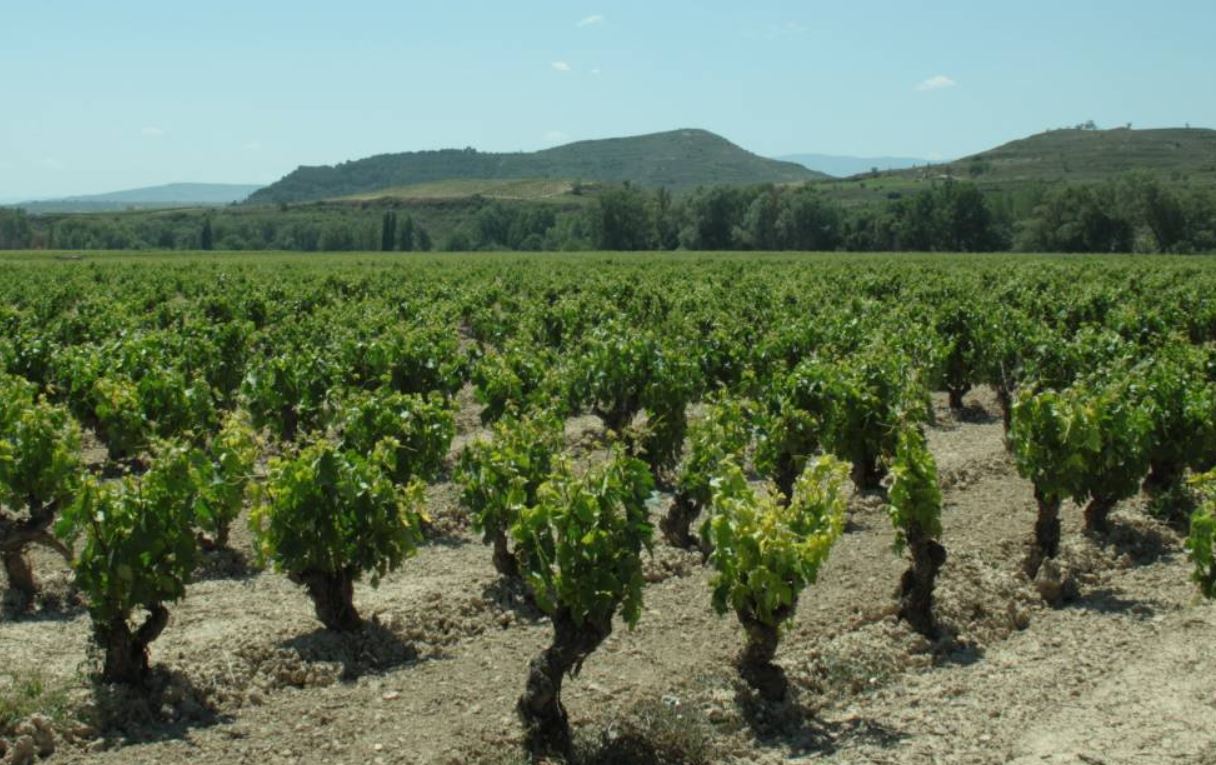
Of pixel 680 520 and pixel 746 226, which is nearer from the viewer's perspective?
pixel 680 520

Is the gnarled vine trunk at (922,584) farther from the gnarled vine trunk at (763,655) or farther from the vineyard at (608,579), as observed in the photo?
the gnarled vine trunk at (763,655)

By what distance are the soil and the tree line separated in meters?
83.1

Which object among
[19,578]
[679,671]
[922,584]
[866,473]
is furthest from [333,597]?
[866,473]

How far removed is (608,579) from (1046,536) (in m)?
5.16

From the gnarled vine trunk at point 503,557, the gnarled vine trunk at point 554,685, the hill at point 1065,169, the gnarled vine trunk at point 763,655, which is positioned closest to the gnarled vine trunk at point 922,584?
the gnarled vine trunk at point 763,655

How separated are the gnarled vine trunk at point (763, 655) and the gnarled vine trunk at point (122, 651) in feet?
13.6

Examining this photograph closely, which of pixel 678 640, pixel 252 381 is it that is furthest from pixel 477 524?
pixel 252 381

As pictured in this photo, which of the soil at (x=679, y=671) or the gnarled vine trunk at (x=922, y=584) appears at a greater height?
the gnarled vine trunk at (x=922, y=584)

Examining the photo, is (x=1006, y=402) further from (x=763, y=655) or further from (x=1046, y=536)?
(x=763, y=655)

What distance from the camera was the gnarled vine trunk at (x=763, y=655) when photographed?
768 centimetres

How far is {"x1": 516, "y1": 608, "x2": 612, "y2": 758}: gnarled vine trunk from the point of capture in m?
7.03

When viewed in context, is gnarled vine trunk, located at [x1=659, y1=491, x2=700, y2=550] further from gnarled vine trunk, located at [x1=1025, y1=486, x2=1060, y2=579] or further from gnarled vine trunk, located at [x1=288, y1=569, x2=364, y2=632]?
gnarled vine trunk, located at [x1=288, y1=569, x2=364, y2=632]

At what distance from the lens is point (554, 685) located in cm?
711

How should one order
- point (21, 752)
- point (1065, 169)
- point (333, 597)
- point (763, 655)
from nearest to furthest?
point (21, 752)
point (763, 655)
point (333, 597)
point (1065, 169)
